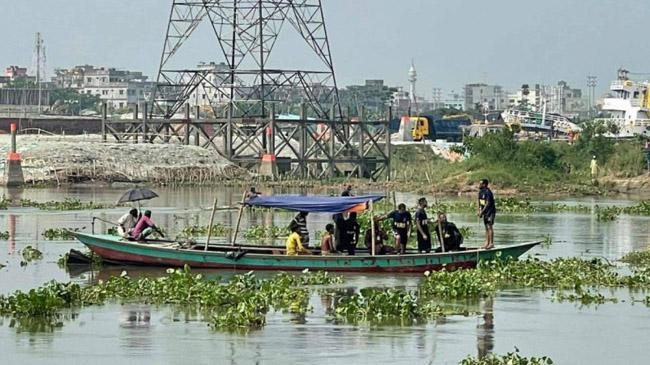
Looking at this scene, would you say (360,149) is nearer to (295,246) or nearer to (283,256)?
(295,246)

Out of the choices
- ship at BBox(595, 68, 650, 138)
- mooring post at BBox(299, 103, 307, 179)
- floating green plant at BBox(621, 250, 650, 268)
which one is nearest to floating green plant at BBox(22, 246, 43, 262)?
floating green plant at BBox(621, 250, 650, 268)

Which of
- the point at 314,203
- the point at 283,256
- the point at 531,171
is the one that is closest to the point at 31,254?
the point at 283,256

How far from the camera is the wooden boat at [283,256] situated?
28.8 m

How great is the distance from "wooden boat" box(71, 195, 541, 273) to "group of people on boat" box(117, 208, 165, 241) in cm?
30

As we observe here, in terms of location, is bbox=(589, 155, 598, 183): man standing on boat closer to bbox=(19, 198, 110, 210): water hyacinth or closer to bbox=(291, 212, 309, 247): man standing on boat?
bbox=(19, 198, 110, 210): water hyacinth

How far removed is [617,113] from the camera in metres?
103

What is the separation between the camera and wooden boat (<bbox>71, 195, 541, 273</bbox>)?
28.8m

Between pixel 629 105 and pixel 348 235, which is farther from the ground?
pixel 629 105

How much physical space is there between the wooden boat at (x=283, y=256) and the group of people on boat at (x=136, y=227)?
301mm

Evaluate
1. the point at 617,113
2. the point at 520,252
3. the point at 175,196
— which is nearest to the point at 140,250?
the point at 520,252

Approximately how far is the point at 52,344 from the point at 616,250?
17.8 meters

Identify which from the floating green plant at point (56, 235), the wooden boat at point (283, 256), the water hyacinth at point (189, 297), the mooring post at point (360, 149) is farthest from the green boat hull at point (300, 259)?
the mooring post at point (360, 149)

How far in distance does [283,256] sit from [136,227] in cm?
321

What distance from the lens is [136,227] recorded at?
3025 centimetres
